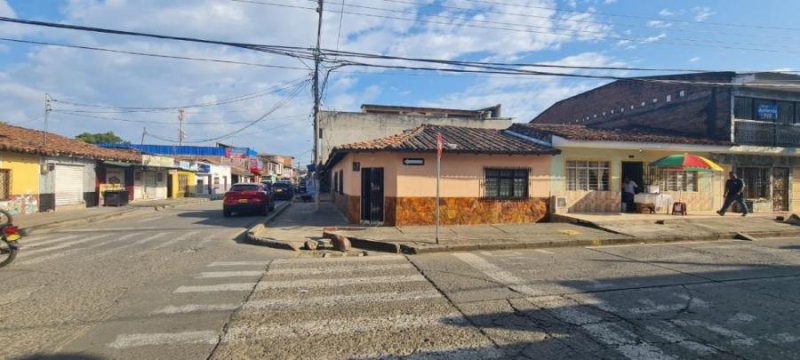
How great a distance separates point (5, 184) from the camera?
55.8 feet

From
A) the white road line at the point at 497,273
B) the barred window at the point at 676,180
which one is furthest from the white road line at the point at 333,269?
the barred window at the point at 676,180

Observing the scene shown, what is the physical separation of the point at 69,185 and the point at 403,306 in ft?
75.5

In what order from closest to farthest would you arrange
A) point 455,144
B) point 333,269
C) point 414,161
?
point 333,269, point 414,161, point 455,144

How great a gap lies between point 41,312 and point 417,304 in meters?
4.65

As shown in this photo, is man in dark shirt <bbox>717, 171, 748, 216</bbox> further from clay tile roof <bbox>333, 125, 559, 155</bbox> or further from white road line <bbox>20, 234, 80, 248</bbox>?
white road line <bbox>20, 234, 80, 248</bbox>

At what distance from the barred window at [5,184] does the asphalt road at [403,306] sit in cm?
1127

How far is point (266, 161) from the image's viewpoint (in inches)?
2899

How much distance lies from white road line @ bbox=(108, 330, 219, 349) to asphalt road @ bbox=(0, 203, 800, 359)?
0.02 meters

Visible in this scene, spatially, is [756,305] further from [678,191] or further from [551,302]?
[678,191]

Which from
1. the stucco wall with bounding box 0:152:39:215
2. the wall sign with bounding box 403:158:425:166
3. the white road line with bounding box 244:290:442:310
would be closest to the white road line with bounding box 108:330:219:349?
the white road line with bounding box 244:290:442:310

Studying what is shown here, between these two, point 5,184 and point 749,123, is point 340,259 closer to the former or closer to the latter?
→ point 5,184

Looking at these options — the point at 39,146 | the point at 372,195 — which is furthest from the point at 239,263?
the point at 39,146

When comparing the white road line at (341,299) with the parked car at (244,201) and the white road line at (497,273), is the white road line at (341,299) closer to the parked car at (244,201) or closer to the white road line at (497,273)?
the white road line at (497,273)

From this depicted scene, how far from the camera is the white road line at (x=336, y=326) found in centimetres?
437
